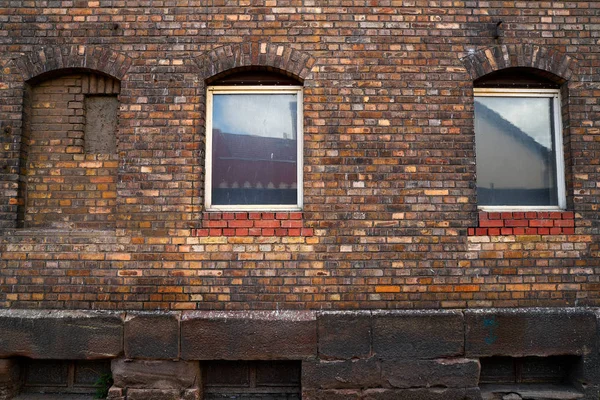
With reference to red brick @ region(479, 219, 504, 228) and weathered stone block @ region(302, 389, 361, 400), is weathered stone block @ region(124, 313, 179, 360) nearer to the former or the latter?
weathered stone block @ region(302, 389, 361, 400)

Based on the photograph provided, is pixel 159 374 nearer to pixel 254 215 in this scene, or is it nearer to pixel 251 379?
pixel 251 379

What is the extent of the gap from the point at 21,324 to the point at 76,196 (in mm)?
1347

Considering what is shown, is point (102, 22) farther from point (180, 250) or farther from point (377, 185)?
point (377, 185)

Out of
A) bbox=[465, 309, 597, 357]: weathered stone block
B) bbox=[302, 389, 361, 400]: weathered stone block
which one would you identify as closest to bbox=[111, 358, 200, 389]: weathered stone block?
bbox=[302, 389, 361, 400]: weathered stone block

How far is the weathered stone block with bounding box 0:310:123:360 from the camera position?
4.27 metres

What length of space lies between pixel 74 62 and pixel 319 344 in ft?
12.5

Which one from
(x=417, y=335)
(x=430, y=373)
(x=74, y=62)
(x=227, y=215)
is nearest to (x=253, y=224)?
(x=227, y=215)

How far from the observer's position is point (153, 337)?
167 inches

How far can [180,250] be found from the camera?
14.4 feet

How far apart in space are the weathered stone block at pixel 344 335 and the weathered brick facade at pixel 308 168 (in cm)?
5

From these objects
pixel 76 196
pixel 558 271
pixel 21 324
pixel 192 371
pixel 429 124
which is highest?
pixel 429 124

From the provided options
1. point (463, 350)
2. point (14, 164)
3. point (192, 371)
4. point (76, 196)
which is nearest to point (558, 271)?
point (463, 350)

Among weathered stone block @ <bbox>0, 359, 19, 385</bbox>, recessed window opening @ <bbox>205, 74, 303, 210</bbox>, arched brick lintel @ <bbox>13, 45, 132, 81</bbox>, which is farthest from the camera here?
recessed window opening @ <bbox>205, 74, 303, 210</bbox>

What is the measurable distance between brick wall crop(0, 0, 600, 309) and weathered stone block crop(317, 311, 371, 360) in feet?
0.50
